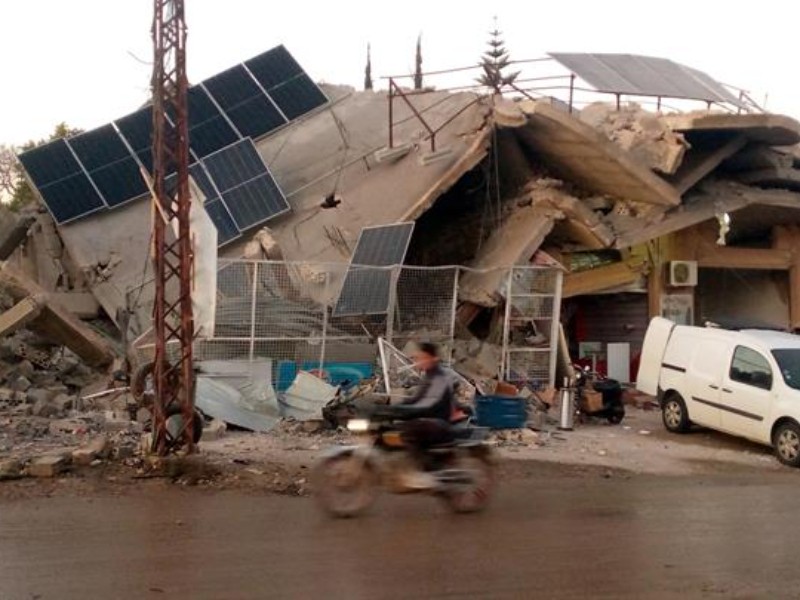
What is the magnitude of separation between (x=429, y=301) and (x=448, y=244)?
4.77m

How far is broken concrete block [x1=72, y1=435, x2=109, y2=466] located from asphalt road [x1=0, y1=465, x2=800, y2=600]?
1.43m

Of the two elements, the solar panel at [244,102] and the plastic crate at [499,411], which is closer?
the plastic crate at [499,411]

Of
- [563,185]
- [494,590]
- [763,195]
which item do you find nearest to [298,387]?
[563,185]

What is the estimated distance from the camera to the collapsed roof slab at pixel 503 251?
19453 millimetres

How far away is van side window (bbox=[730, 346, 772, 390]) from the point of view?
15227 mm

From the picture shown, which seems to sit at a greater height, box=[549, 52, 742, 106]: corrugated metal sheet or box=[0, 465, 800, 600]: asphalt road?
box=[549, 52, 742, 106]: corrugated metal sheet

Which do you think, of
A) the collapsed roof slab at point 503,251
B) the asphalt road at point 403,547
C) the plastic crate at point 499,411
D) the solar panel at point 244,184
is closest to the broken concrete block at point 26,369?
the solar panel at point 244,184

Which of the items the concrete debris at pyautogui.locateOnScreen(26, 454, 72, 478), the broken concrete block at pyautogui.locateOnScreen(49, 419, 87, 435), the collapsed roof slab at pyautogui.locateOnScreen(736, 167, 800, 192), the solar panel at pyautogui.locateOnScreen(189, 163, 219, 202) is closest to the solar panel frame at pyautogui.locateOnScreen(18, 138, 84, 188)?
the solar panel at pyautogui.locateOnScreen(189, 163, 219, 202)

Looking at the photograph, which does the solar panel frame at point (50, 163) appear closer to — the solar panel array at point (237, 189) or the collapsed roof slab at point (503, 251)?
the solar panel array at point (237, 189)

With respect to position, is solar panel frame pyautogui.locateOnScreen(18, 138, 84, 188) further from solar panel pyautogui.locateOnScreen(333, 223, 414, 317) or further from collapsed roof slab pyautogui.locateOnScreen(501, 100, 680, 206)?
collapsed roof slab pyautogui.locateOnScreen(501, 100, 680, 206)

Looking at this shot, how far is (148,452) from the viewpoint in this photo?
480 inches

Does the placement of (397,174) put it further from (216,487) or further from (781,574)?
(781,574)

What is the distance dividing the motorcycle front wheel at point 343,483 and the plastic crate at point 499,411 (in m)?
6.84

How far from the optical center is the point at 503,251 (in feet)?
67.9
